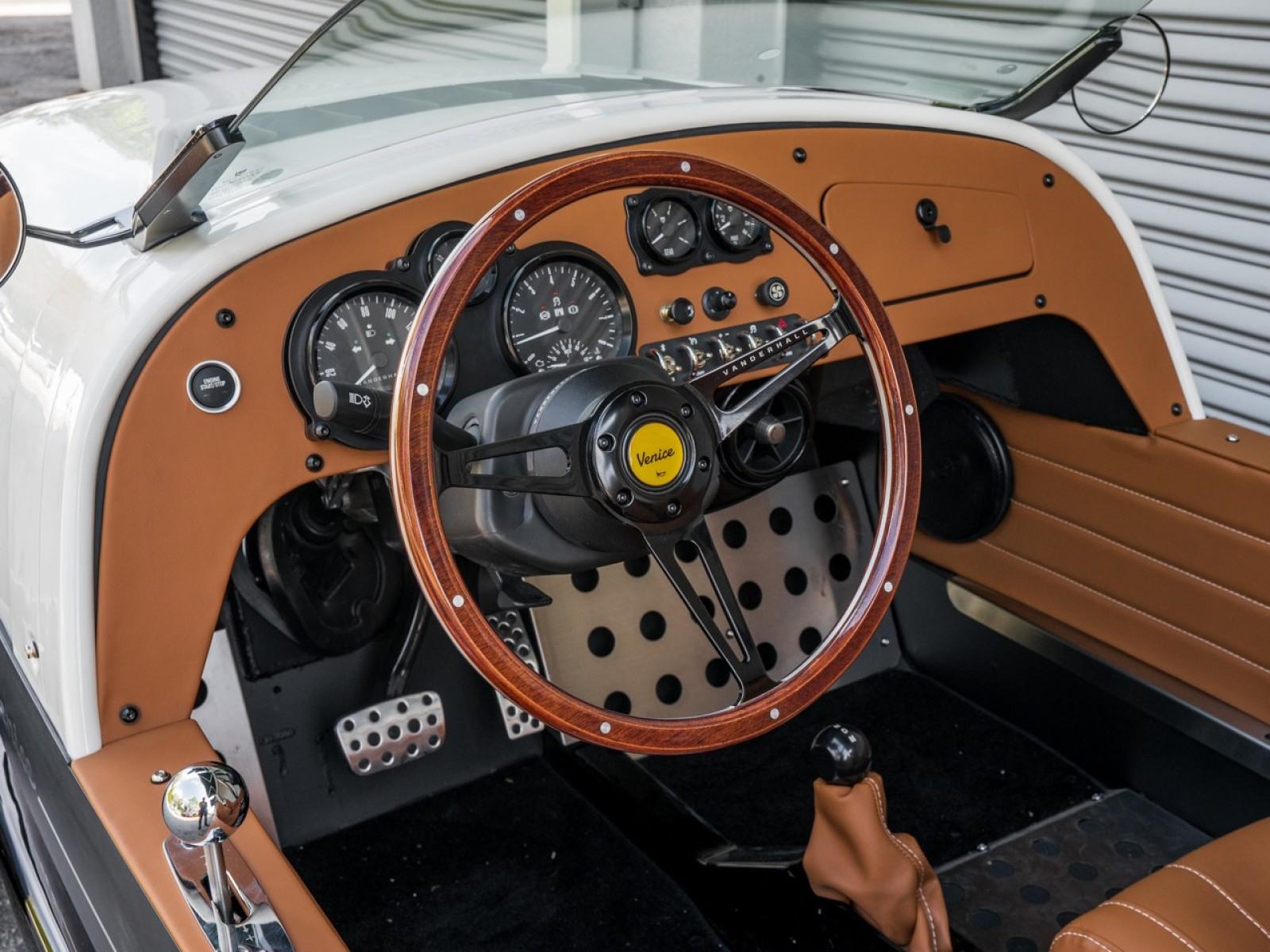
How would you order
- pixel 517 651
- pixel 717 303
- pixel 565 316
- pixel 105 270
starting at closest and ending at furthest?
pixel 105 270 → pixel 565 316 → pixel 717 303 → pixel 517 651

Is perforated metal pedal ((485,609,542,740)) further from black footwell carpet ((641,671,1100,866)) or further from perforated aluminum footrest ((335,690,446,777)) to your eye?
black footwell carpet ((641,671,1100,866))

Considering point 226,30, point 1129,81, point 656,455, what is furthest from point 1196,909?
point 226,30

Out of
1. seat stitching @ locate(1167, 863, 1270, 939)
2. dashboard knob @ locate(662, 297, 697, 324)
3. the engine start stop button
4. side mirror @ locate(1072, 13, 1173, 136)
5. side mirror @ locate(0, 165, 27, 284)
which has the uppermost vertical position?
side mirror @ locate(1072, 13, 1173, 136)

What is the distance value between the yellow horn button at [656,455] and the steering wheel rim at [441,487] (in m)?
0.21

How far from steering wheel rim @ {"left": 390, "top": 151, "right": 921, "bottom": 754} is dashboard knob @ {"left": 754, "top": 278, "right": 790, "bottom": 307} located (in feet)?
1.04

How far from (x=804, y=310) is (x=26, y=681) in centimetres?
118

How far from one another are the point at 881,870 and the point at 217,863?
1.00 meters

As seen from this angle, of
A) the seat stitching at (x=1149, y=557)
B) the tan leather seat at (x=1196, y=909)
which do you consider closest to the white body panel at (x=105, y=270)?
the seat stitching at (x=1149, y=557)

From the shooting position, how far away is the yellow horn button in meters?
1.29

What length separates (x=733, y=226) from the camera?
69.0 inches

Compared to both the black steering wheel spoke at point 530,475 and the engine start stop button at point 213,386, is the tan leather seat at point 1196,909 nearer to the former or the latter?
the black steering wheel spoke at point 530,475

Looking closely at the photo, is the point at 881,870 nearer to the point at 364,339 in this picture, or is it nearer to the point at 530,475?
the point at 530,475

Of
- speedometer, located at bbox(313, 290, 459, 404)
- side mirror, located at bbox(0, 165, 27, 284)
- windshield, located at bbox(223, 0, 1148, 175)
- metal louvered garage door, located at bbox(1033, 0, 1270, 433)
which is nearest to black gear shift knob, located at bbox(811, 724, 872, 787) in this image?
speedometer, located at bbox(313, 290, 459, 404)

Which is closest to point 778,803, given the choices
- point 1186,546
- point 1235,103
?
point 1186,546
